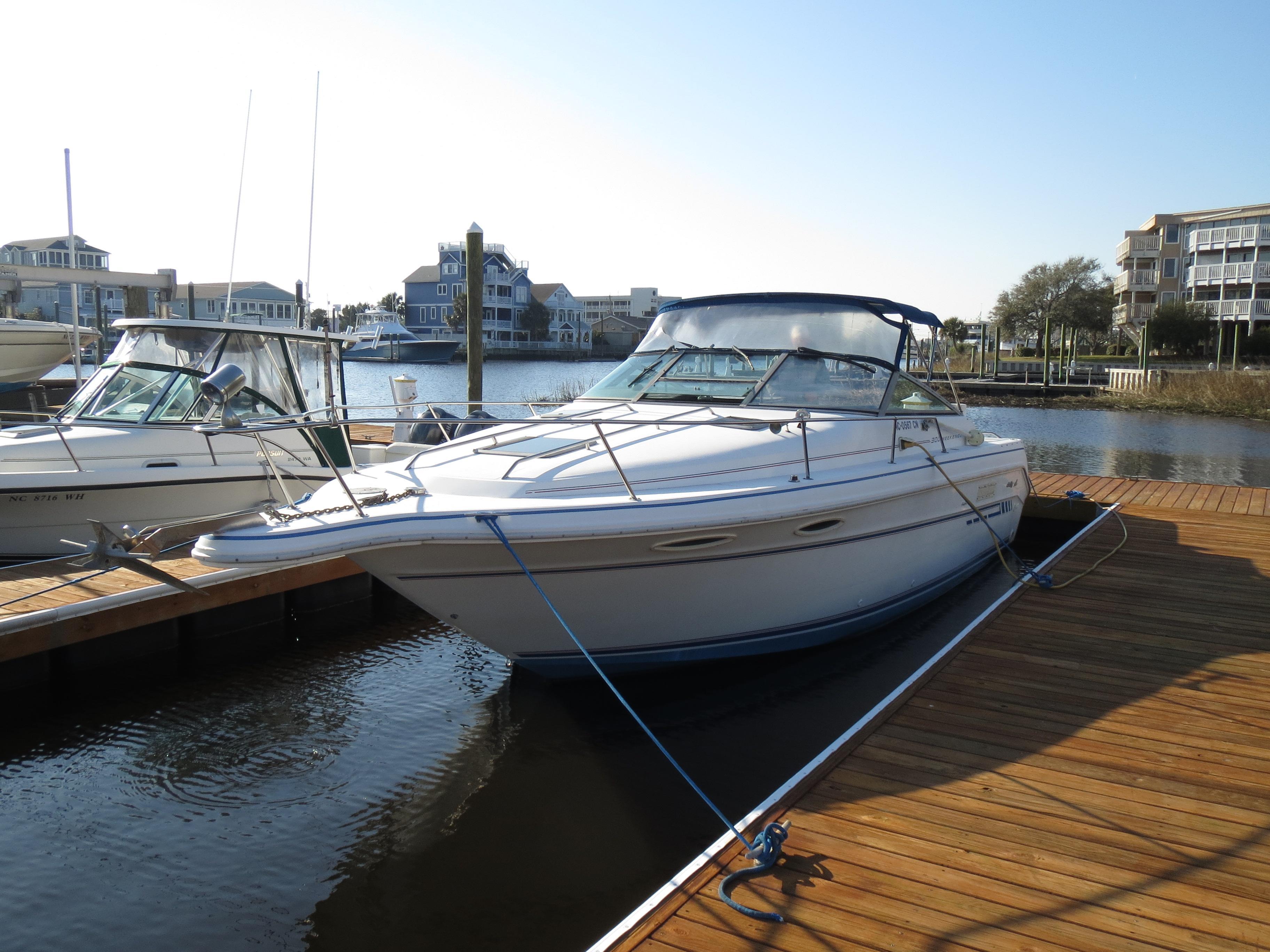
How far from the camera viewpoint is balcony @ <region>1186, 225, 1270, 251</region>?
1941 inches

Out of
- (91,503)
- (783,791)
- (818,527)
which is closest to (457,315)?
(91,503)

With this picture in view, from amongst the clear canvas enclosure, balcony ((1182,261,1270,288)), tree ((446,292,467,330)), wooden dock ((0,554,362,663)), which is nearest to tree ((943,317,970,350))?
the clear canvas enclosure

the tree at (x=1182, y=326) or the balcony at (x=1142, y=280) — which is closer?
the tree at (x=1182, y=326)

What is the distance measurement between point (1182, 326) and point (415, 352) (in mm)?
47295

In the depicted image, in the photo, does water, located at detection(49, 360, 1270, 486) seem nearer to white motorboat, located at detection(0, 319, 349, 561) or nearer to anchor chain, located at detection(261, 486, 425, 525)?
white motorboat, located at detection(0, 319, 349, 561)

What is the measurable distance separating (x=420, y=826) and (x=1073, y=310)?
6044cm

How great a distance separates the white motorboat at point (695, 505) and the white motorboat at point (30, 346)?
12.9m

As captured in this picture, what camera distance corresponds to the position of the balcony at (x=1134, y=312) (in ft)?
176

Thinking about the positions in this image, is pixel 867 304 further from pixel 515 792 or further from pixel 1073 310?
pixel 1073 310

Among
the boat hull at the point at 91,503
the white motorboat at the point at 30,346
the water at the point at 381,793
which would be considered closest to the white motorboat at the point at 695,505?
the water at the point at 381,793

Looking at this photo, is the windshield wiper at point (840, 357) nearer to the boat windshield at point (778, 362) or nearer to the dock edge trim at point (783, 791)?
the boat windshield at point (778, 362)

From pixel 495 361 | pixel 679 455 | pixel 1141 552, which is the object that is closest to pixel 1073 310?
pixel 495 361

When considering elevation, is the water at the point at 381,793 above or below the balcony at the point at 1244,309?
below

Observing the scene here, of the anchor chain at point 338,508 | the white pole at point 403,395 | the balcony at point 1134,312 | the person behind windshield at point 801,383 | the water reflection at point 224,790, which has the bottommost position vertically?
the water reflection at point 224,790
